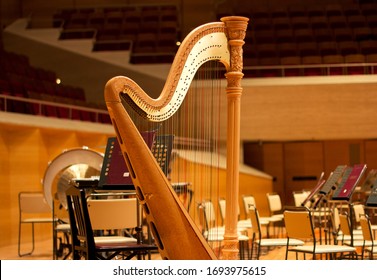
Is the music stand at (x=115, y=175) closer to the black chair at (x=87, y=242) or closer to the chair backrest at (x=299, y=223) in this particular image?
the black chair at (x=87, y=242)

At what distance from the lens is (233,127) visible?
4.22 metres

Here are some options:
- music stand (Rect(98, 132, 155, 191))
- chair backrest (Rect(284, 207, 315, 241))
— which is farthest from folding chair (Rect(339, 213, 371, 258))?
music stand (Rect(98, 132, 155, 191))

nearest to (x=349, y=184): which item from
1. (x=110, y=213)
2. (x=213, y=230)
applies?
(x=213, y=230)

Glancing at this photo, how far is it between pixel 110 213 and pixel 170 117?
951mm

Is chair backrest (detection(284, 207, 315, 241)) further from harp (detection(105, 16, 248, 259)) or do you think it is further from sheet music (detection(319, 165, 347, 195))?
harp (detection(105, 16, 248, 259))

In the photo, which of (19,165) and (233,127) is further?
(19,165)

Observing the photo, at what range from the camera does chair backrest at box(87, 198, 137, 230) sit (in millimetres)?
4809

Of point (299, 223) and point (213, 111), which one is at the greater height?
point (213, 111)

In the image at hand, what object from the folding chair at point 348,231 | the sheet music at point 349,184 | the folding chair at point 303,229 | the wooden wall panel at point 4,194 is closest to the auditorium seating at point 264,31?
the wooden wall panel at point 4,194

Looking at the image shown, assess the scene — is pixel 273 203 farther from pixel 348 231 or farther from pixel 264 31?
pixel 264 31

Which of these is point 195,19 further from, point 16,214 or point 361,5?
point 16,214

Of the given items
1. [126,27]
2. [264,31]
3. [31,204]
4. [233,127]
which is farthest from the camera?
[126,27]

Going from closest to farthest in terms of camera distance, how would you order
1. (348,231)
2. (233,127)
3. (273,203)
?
1. (233,127)
2. (348,231)
3. (273,203)
